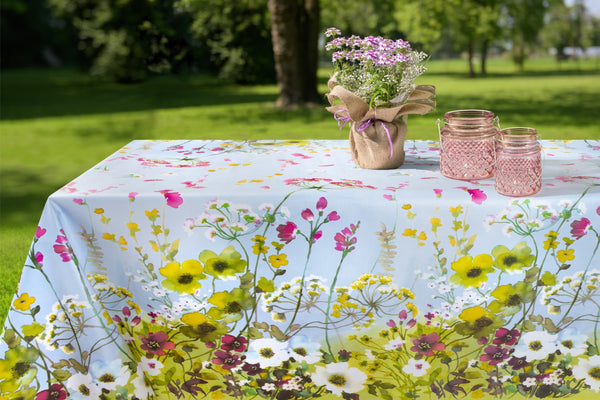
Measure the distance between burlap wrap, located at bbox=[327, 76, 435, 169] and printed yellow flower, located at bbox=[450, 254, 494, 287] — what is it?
506 millimetres

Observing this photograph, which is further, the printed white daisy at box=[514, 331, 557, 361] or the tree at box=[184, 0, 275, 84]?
the tree at box=[184, 0, 275, 84]

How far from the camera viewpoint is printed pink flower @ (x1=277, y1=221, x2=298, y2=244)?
2168 millimetres

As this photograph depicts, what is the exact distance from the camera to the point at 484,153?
2.28m

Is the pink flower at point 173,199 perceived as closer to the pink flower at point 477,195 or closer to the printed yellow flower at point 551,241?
the pink flower at point 477,195

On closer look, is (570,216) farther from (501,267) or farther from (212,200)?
(212,200)

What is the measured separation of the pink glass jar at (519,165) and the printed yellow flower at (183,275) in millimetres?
1046

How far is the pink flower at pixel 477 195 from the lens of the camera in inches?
82.9

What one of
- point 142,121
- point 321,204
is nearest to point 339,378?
point 321,204

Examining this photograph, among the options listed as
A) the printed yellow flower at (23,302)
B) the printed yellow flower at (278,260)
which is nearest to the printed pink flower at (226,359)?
the printed yellow flower at (278,260)

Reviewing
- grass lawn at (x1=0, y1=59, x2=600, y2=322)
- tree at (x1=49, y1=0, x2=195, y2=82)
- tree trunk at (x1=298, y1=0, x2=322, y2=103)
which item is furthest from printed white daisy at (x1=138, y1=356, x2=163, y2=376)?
tree at (x1=49, y1=0, x2=195, y2=82)

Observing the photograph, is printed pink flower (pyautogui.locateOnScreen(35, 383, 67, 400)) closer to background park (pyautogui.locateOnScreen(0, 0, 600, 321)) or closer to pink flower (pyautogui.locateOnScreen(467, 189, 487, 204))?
background park (pyautogui.locateOnScreen(0, 0, 600, 321))

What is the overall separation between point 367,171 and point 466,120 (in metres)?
0.41

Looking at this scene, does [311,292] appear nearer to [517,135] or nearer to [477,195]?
[477,195]

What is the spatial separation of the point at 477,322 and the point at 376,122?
793 mm
